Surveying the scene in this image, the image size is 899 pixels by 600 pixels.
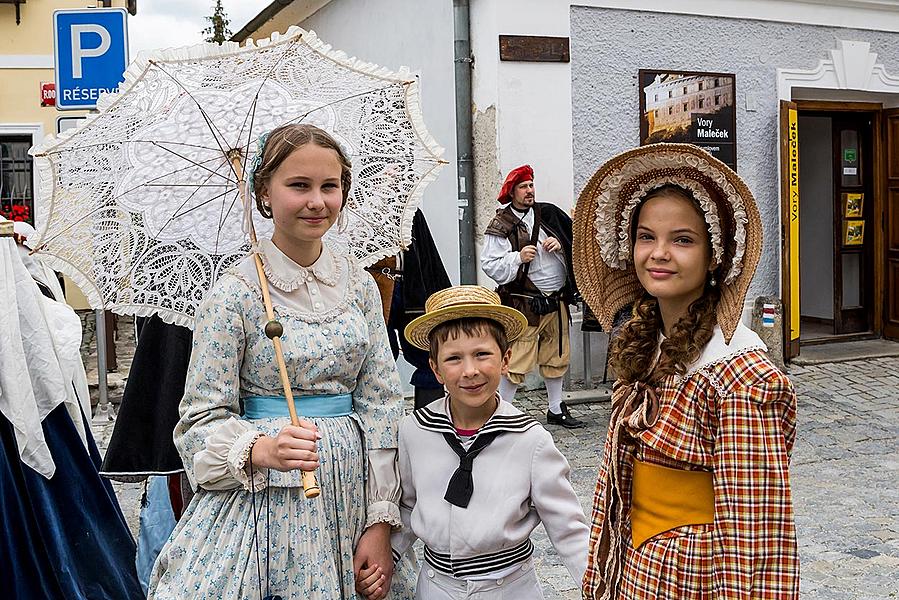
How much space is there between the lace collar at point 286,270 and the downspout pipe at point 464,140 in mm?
5634

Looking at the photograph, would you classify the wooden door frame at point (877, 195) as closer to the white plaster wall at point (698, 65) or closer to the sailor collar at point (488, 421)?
the white plaster wall at point (698, 65)

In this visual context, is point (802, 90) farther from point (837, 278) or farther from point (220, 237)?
point (220, 237)

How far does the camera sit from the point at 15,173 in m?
14.3

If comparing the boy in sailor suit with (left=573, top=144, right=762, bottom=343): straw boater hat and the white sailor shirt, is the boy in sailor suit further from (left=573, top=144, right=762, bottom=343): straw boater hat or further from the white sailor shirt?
(left=573, top=144, right=762, bottom=343): straw boater hat

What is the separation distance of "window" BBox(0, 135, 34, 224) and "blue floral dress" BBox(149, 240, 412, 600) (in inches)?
513

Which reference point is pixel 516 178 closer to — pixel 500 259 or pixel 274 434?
pixel 500 259

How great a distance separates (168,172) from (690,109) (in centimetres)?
680

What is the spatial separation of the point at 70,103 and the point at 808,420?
18.2ft

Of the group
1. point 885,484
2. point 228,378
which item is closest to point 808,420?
point 885,484

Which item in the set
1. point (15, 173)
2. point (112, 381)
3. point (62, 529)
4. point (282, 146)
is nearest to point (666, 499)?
point (282, 146)

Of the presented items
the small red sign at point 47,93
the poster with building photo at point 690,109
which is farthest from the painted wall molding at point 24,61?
the poster with building photo at point 690,109

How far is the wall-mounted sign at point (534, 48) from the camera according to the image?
25.9 ft

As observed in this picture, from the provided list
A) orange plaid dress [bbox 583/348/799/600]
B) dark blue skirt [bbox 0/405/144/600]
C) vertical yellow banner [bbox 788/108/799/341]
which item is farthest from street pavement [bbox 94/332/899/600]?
orange plaid dress [bbox 583/348/799/600]

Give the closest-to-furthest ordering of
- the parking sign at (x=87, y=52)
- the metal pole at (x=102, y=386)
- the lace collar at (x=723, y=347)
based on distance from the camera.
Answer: the lace collar at (x=723, y=347)
the parking sign at (x=87, y=52)
the metal pole at (x=102, y=386)
